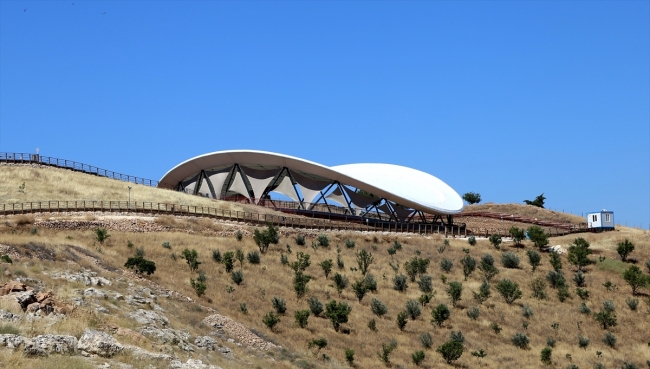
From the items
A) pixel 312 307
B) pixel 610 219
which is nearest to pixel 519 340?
pixel 312 307

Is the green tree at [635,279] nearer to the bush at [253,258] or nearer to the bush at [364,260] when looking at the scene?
the bush at [364,260]

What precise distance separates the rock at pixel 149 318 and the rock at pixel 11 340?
7031mm

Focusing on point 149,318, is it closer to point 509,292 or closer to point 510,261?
point 509,292

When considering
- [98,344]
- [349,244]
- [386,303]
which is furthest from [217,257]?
[98,344]

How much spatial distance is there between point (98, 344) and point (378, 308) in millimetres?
24286

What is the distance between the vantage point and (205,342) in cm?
2508

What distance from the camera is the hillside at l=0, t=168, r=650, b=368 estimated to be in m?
23.9

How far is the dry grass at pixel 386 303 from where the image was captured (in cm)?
3597

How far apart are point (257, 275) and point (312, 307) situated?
6904 millimetres

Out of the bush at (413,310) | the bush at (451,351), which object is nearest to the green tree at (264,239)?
the bush at (413,310)

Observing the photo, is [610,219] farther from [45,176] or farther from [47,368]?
[47,368]

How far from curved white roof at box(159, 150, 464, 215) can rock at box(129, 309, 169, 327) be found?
1786 inches

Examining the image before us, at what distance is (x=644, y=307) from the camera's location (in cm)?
4997

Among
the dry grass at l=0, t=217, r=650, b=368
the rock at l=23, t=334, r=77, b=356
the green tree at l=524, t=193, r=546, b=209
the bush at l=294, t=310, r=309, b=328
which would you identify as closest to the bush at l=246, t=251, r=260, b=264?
the dry grass at l=0, t=217, r=650, b=368
